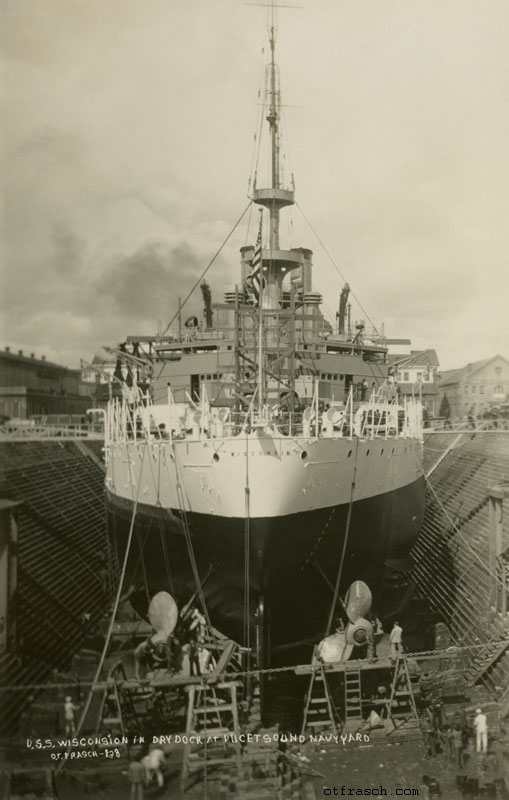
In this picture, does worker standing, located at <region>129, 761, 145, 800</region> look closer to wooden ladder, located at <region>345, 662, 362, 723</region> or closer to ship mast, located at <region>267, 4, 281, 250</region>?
wooden ladder, located at <region>345, 662, 362, 723</region>

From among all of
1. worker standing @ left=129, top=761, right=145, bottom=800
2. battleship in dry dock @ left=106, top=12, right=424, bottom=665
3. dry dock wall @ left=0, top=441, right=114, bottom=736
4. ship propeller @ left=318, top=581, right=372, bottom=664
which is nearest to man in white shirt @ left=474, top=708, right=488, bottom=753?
ship propeller @ left=318, top=581, right=372, bottom=664

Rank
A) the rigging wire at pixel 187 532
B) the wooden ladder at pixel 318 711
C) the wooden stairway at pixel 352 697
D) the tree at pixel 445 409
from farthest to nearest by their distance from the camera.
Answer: the tree at pixel 445 409, the rigging wire at pixel 187 532, the wooden stairway at pixel 352 697, the wooden ladder at pixel 318 711

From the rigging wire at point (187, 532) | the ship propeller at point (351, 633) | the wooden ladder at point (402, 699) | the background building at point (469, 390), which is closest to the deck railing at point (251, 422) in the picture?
the rigging wire at point (187, 532)

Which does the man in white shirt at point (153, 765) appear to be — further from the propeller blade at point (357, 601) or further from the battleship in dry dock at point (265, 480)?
the propeller blade at point (357, 601)

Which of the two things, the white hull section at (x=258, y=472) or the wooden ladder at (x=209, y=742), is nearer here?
the wooden ladder at (x=209, y=742)

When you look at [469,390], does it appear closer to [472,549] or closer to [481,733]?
[472,549]

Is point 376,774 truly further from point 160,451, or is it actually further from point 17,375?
point 17,375
